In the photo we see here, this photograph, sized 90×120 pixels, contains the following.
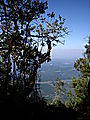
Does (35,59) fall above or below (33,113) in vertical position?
above

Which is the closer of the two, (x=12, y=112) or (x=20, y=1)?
(x=12, y=112)

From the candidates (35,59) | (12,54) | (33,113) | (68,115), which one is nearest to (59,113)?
(68,115)

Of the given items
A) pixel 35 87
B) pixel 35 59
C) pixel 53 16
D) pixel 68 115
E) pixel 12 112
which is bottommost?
pixel 68 115

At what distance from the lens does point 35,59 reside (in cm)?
937

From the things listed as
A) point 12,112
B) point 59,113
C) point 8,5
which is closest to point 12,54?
point 8,5

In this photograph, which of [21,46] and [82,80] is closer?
[21,46]

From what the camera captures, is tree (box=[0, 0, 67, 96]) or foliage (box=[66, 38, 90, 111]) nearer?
tree (box=[0, 0, 67, 96])

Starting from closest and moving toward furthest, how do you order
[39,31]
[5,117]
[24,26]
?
1. [5,117]
2. [24,26]
3. [39,31]

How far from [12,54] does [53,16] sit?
325cm

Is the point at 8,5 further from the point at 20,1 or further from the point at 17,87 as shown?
the point at 17,87

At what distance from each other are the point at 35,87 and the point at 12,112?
2.37m

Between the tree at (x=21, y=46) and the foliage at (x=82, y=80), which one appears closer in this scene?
the tree at (x=21, y=46)

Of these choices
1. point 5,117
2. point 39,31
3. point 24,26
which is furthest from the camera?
point 39,31

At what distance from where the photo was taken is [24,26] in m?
9.19
